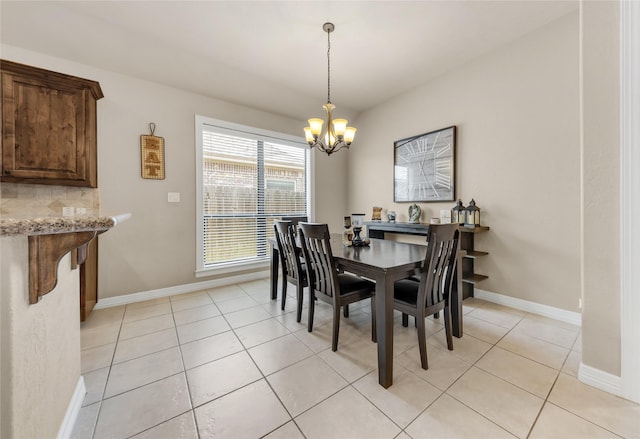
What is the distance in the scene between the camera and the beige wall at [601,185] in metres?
1.43

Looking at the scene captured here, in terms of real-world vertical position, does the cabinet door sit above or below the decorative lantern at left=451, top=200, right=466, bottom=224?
above

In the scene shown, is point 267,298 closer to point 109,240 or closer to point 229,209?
point 229,209

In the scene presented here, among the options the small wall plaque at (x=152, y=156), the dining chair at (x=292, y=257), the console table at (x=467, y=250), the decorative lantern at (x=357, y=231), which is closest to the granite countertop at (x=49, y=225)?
the dining chair at (x=292, y=257)

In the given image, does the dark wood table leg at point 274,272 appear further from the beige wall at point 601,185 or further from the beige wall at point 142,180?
the beige wall at point 601,185

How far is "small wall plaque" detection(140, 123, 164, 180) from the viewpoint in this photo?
298cm

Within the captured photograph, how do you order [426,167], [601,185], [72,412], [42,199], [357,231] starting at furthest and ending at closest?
[426,167]
[357,231]
[42,199]
[601,185]
[72,412]

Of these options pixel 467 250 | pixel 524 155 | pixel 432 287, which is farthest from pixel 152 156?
pixel 524 155

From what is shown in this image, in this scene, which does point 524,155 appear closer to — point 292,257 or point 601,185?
point 601,185

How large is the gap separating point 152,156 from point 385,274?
311 cm

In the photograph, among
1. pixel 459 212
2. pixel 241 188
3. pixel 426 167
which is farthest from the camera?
pixel 241 188

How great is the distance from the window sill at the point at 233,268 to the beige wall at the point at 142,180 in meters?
0.10

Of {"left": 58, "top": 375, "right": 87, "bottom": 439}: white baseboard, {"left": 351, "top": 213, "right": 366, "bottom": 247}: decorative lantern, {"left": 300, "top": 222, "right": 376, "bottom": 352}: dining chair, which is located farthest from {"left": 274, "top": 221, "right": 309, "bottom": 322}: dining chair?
{"left": 58, "top": 375, "right": 87, "bottom": 439}: white baseboard

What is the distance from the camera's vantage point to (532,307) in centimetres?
259

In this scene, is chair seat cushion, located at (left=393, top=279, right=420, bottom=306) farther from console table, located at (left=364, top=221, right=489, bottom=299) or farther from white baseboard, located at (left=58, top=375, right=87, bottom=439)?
white baseboard, located at (left=58, top=375, right=87, bottom=439)
